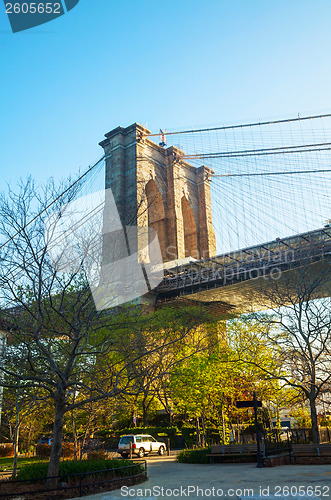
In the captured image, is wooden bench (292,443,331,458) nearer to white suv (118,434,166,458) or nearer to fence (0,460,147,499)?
fence (0,460,147,499)

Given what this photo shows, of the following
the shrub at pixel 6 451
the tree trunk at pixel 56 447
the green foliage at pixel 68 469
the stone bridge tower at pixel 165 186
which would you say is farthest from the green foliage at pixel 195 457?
the stone bridge tower at pixel 165 186

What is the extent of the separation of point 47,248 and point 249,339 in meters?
17.9

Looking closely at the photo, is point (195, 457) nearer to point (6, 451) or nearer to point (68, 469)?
point (68, 469)

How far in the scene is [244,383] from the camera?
25.8 metres

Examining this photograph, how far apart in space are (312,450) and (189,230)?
4389 centimetres

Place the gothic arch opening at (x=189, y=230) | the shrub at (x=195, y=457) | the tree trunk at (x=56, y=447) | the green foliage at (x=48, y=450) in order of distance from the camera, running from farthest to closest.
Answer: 1. the gothic arch opening at (x=189, y=230)
2. the green foliage at (x=48, y=450)
3. the shrub at (x=195, y=457)
4. the tree trunk at (x=56, y=447)

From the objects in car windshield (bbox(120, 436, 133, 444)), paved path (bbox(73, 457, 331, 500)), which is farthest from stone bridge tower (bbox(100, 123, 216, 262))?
paved path (bbox(73, 457, 331, 500))

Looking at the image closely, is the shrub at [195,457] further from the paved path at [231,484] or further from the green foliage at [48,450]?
the green foliage at [48,450]

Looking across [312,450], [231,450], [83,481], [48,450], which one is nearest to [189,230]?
[48,450]

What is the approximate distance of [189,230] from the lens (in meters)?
59.4

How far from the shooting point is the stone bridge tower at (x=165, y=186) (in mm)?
49562

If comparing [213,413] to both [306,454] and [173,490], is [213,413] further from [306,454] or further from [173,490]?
[173,490]

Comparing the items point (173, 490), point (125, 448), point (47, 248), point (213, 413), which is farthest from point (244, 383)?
point (47, 248)

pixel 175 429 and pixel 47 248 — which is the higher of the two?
pixel 47 248
